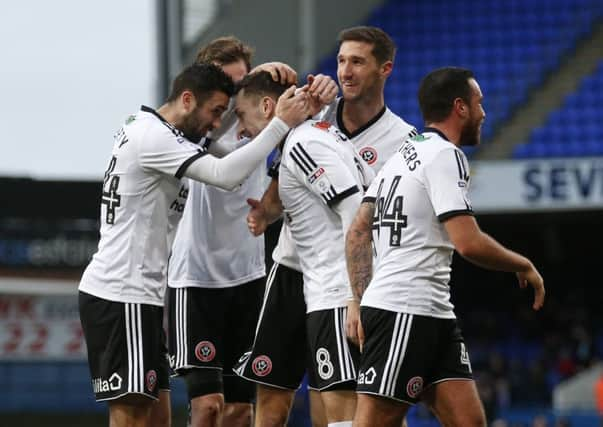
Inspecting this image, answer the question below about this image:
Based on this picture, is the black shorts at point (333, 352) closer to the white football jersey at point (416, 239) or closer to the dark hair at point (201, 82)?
the white football jersey at point (416, 239)

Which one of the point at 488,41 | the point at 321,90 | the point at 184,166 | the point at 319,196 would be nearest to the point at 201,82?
the point at 184,166

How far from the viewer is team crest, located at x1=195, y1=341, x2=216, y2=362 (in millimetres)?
6218

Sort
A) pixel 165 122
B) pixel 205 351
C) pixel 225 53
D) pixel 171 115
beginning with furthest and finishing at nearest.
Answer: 1. pixel 225 53
2. pixel 205 351
3. pixel 171 115
4. pixel 165 122

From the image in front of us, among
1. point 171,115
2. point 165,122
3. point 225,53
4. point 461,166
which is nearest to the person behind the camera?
point 461,166

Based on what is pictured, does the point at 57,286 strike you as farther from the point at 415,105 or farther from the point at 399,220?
the point at 399,220

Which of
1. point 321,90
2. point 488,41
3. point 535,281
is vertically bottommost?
point 535,281

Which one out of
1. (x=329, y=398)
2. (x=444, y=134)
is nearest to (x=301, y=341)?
(x=329, y=398)

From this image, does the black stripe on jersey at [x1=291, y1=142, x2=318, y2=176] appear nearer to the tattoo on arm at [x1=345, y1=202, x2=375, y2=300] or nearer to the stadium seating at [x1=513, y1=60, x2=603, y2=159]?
the tattoo on arm at [x1=345, y1=202, x2=375, y2=300]

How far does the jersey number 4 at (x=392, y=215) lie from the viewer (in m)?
5.11

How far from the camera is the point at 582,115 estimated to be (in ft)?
59.5

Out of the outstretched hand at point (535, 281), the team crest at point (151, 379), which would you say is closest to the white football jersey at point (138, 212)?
the team crest at point (151, 379)

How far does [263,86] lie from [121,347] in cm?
147

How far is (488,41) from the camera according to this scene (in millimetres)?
19562

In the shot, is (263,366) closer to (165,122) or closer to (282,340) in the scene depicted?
(282,340)
